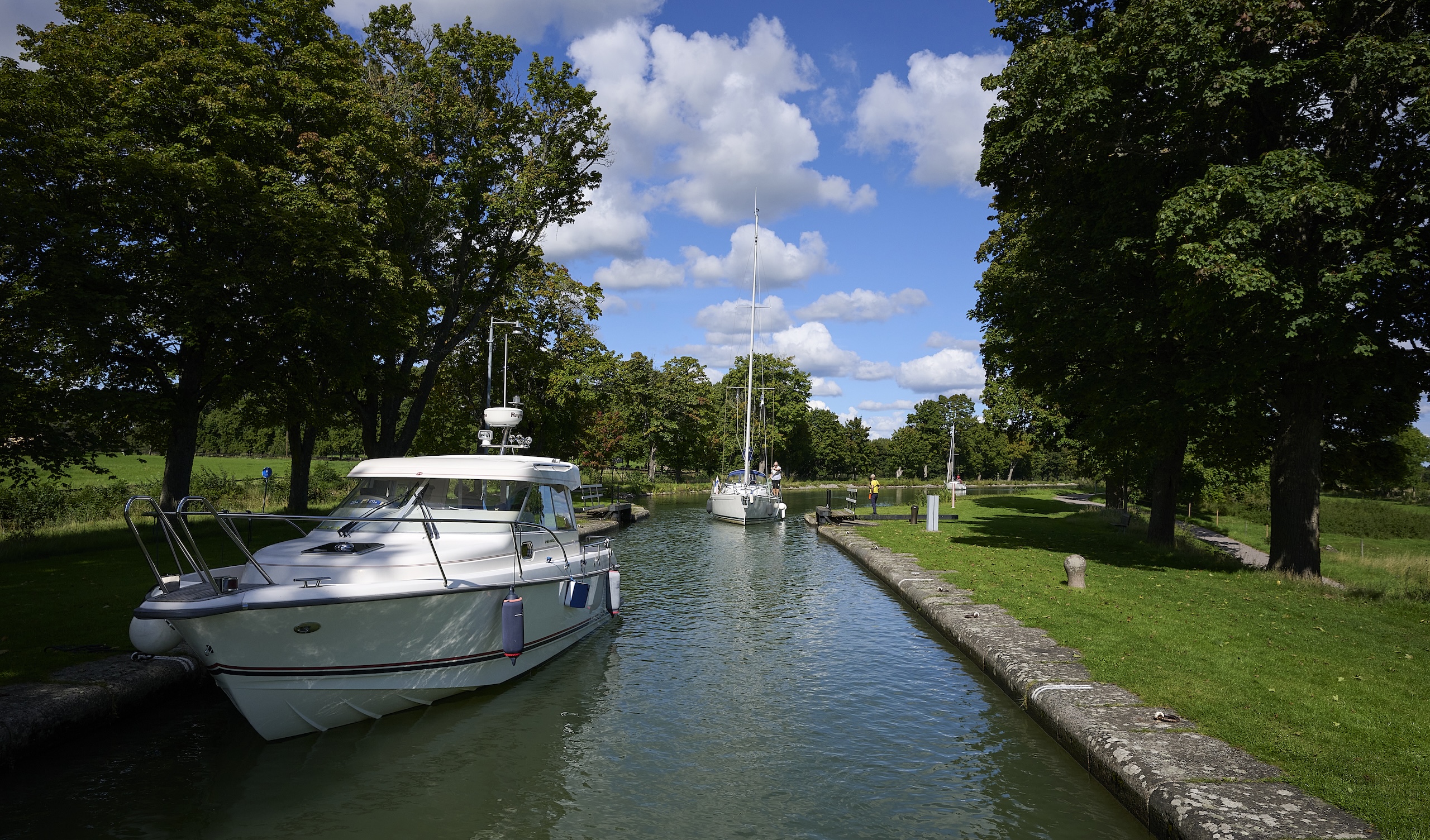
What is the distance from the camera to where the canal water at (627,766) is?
234 inches

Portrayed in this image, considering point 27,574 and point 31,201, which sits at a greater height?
point 31,201

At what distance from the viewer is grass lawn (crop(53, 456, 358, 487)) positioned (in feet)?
147

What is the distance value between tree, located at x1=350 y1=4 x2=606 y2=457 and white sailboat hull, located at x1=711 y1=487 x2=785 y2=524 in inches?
526

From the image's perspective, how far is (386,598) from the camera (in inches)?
301

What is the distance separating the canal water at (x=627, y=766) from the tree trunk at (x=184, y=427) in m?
10.8

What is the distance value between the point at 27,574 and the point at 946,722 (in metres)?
14.3

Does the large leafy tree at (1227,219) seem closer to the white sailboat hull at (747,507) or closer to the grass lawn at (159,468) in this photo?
the white sailboat hull at (747,507)

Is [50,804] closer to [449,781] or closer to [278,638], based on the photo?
[278,638]

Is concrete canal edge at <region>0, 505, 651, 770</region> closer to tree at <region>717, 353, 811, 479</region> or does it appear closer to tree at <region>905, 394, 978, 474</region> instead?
tree at <region>717, 353, 811, 479</region>

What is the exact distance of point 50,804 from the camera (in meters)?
6.04

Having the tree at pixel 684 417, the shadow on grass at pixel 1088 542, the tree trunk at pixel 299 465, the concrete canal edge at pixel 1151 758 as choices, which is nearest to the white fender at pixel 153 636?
the concrete canal edge at pixel 1151 758

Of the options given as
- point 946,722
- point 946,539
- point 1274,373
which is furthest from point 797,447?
point 946,722

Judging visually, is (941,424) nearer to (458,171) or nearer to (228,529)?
(458,171)

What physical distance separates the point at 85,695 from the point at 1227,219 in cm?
1632
